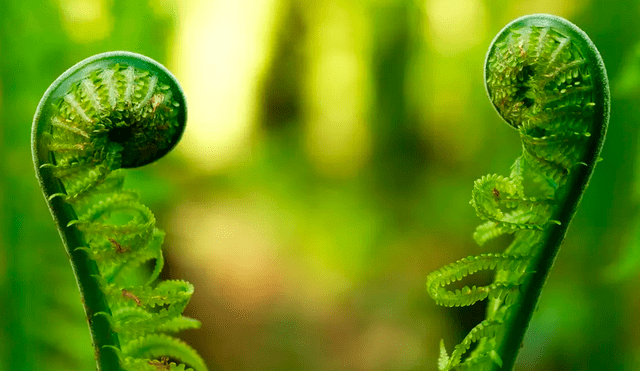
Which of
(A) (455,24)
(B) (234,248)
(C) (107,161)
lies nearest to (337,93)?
(A) (455,24)

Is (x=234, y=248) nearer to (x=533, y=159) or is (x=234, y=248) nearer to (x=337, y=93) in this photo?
(x=337, y=93)

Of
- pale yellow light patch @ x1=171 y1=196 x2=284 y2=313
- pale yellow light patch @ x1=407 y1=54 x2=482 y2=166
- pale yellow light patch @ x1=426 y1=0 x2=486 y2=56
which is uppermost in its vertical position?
pale yellow light patch @ x1=426 y1=0 x2=486 y2=56

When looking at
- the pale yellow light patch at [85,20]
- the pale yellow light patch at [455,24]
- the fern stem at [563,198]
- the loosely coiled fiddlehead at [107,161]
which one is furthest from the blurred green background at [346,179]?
the fern stem at [563,198]

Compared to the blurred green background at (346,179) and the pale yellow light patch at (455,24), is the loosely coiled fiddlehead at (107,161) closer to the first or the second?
the blurred green background at (346,179)

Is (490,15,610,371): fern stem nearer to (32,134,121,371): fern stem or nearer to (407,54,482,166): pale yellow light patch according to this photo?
(32,134,121,371): fern stem

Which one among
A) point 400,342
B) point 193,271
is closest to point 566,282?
point 400,342

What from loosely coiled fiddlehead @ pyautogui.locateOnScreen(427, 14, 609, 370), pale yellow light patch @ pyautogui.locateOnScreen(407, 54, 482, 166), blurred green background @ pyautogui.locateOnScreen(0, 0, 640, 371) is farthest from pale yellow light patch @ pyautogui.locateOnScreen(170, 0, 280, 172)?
loosely coiled fiddlehead @ pyautogui.locateOnScreen(427, 14, 609, 370)

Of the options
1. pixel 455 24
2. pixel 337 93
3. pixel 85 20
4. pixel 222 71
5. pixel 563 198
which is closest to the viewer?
pixel 563 198
